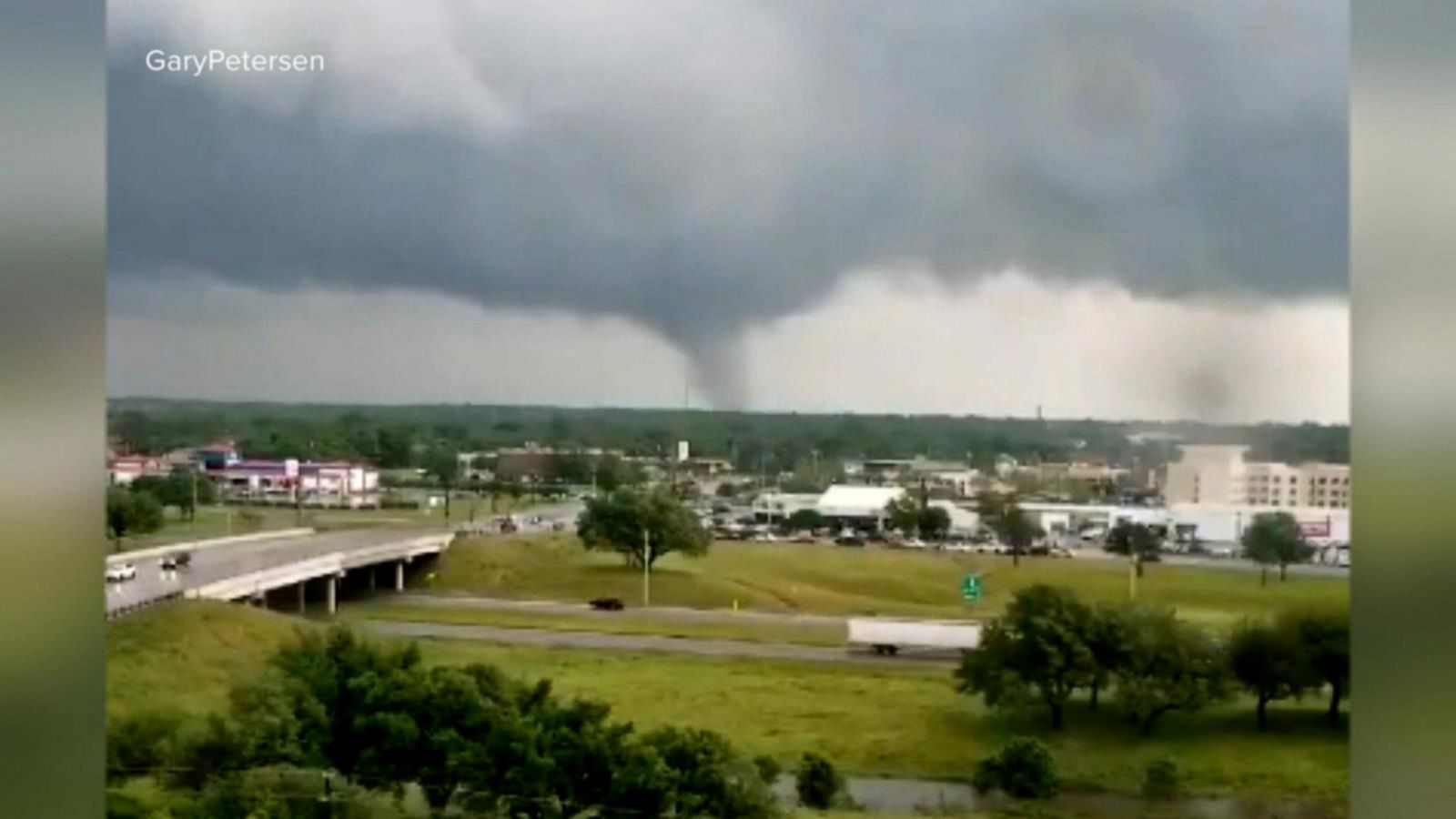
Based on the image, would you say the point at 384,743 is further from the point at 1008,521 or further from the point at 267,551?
the point at 1008,521

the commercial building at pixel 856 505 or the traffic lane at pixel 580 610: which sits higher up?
the commercial building at pixel 856 505

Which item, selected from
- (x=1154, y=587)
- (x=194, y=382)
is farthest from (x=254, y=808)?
(x=1154, y=587)

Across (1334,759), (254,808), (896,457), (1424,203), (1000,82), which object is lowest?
(254,808)

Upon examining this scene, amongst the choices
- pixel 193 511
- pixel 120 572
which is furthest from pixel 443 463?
pixel 120 572

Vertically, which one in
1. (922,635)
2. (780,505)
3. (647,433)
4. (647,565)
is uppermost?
(647,433)

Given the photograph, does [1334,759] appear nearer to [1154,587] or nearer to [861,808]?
[1154,587]

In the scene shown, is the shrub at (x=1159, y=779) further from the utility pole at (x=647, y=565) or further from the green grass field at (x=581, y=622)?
the utility pole at (x=647, y=565)

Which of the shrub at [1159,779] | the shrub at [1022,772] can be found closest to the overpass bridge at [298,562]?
the shrub at [1022,772]
